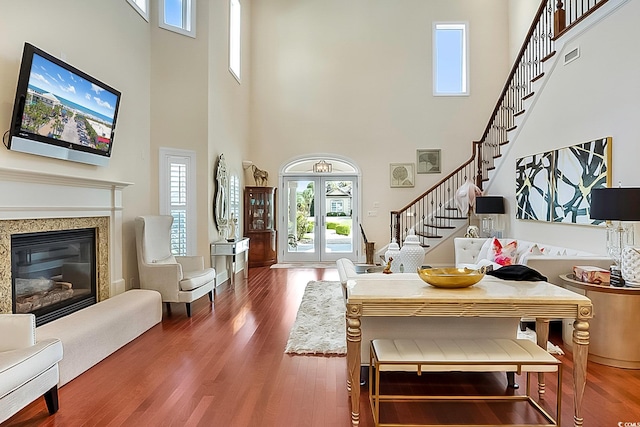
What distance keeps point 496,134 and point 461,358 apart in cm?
733

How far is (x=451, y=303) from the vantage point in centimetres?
225

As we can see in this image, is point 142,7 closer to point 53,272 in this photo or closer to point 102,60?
point 102,60

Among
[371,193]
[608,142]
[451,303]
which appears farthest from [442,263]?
[451,303]

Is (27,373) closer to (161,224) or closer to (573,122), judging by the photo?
(161,224)

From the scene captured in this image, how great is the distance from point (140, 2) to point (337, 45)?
16.3ft

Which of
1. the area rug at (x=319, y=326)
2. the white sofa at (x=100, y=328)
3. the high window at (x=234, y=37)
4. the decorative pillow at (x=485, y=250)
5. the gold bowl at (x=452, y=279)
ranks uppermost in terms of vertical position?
the high window at (x=234, y=37)

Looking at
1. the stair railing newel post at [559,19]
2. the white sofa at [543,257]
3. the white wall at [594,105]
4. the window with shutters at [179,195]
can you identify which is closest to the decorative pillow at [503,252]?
the white sofa at [543,257]

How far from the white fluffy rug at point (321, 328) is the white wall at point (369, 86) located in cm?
424

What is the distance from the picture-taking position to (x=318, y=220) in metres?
9.91

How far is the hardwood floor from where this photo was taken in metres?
2.54

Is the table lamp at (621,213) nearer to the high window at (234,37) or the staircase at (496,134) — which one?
the staircase at (496,134)

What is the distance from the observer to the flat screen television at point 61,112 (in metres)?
3.35

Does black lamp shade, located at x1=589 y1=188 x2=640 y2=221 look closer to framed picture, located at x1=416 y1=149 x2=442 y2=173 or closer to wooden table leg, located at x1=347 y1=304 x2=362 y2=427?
wooden table leg, located at x1=347 y1=304 x2=362 y2=427

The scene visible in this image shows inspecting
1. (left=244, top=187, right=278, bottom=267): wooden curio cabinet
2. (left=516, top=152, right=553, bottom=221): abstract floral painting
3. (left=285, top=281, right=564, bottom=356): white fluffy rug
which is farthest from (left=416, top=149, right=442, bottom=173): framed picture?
(left=285, top=281, right=564, bottom=356): white fluffy rug
